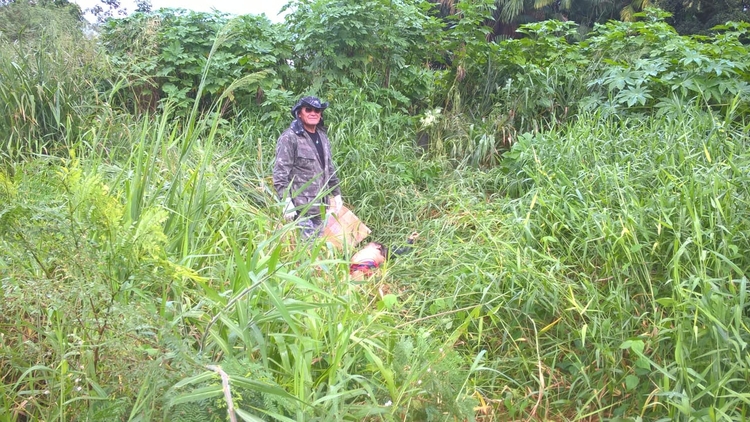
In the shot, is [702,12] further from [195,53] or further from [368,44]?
[195,53]

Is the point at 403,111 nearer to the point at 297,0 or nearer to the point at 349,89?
the point at 349,89

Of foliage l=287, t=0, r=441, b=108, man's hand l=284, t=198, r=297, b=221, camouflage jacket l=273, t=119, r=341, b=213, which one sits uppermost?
foliage l=287, t=0, r=441, b=108

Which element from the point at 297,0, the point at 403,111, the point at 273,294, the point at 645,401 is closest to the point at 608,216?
the point at 645,401

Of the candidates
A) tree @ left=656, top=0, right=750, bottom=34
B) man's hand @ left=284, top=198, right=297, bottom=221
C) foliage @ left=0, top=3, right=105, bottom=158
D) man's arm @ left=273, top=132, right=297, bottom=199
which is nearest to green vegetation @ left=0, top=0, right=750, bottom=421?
foliage @ left=0, top=3, right=105, bottom=158

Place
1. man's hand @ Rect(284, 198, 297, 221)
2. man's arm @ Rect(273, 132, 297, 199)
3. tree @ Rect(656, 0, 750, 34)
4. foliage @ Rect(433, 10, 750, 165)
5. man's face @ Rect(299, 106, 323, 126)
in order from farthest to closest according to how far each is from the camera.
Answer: tree @ Rect(656, 0, 750, 34) → foliage @ Rect(433, 10, 750, 165) → man's face @ Rect(299, 106, 323, 126) → man's arm @ Rect(273, 132, 297, 199) → man's hand @ Rect(284, 198, 297, 221)

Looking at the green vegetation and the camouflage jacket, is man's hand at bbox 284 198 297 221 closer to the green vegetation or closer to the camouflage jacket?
the green vegetation

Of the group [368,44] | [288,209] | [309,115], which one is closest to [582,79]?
[368,44]

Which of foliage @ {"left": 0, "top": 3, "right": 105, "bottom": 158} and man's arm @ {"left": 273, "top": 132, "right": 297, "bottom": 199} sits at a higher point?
foliage @ {"left": 0, "top": 3, "right": 105, "bottom": 158}

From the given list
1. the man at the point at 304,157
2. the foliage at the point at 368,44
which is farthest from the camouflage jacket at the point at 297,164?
the foliage at the point at 368,44

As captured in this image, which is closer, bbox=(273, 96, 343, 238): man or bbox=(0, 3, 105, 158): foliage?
bbox=(0, 3, 105, 158): foliage

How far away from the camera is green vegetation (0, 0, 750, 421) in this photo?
176 cm

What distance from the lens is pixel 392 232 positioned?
202 inches

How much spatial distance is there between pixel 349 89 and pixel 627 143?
3.26m

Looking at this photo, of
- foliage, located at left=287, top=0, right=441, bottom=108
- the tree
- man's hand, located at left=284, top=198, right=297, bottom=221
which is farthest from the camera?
the tree
